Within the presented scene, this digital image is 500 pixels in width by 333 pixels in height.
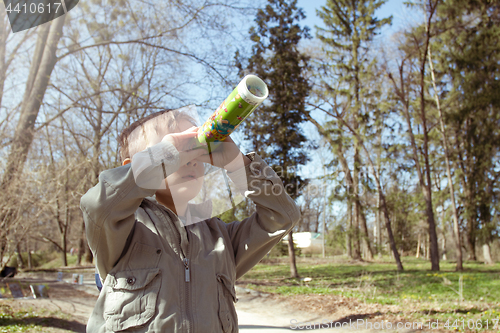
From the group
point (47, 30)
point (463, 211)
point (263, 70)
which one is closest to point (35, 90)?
point (47, 30)

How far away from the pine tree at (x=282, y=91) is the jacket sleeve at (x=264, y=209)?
9.35m

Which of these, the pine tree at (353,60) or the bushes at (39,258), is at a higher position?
the pine tree at (353,60)

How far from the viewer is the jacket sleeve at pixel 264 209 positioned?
165 cm

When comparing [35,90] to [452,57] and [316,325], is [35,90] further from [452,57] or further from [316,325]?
[452,57]

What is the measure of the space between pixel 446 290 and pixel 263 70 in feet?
24.1

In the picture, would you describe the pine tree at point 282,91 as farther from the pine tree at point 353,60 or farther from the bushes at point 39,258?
the bushes at point 39,258

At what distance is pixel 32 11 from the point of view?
6176 mm

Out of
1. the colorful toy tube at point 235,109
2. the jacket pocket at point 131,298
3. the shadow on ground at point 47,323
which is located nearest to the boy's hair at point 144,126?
the colorful toy tube at point 235,109

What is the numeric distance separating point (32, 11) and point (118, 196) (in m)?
6.33

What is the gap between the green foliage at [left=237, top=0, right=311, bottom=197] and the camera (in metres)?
11.2

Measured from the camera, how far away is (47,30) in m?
7.41

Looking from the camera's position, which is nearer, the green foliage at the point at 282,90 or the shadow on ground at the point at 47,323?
the shadow on ground at the point at 47,323

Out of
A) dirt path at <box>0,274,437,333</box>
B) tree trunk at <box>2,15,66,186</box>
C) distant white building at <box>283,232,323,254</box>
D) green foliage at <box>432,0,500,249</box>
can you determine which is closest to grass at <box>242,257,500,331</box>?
dirt path at <box>0,274,437,333</box>

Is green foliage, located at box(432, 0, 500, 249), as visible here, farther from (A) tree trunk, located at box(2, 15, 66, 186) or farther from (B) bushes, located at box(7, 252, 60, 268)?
(B) bushes, located at box(7, 252, 60, 268)
